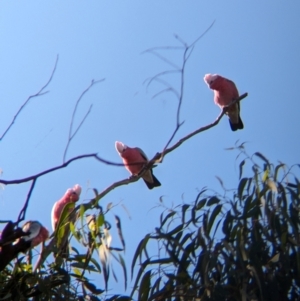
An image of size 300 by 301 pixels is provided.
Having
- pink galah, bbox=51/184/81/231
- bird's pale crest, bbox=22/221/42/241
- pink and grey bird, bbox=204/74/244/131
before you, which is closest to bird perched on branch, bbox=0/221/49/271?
bird's pale crest, bbox=22/221/42/241

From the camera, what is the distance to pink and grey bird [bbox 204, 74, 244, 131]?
440cm

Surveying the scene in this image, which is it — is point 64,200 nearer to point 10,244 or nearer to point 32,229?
point 32,229

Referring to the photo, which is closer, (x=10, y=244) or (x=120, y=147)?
(x=10, y=244)

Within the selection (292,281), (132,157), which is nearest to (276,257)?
(292,281)

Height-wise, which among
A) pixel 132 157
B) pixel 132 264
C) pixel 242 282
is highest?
pixel 132 157

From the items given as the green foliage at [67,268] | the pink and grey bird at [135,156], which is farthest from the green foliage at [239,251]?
the pink and grey bird at [135,156]

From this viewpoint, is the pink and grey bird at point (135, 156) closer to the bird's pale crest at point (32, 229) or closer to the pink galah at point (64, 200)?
the pink galah at point (64, 200)

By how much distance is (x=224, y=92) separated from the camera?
4406mm

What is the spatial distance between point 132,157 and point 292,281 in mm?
2394

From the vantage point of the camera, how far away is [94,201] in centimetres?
209

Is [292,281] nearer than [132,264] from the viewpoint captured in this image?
Yes

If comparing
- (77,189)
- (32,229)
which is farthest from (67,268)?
(77,189)

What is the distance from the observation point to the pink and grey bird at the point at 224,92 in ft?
14.4

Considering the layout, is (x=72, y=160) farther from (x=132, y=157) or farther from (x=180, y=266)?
(x=132, y=157)
